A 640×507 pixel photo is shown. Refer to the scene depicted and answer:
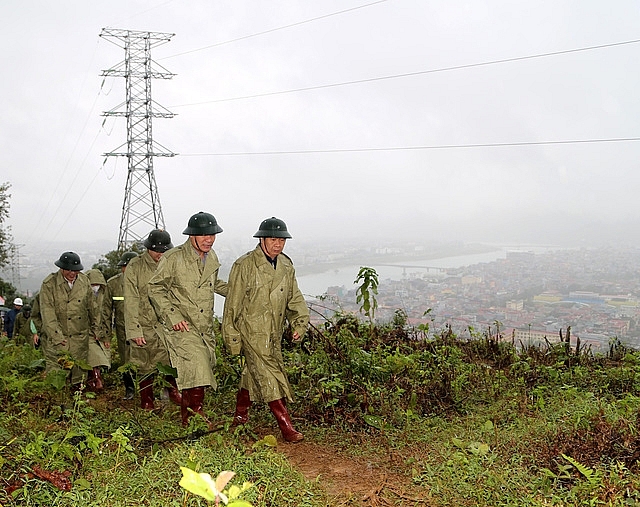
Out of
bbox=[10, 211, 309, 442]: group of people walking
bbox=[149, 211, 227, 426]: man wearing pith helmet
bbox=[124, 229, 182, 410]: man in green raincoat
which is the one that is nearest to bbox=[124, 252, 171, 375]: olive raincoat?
bbox=[124, 229, 182, 410]: man in green raincoat

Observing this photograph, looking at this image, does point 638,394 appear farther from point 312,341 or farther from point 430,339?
point 312,341

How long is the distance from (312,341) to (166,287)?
2.91 metres

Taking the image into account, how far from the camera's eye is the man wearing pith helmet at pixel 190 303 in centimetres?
558

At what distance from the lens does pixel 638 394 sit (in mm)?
6449

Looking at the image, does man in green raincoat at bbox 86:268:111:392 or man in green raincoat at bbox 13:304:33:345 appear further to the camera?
man in green raincoat at bbox 13:304:33:345

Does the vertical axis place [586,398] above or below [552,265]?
below

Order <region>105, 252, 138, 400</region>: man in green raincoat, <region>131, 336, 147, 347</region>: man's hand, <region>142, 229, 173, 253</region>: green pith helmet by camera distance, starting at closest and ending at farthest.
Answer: <region>131, 336, 147, 347</region>: man's hand
<region>142, 229, 173, 253</region>: green pith helmet
<region>105, 252, 138, 400</region>: man in green raincoat

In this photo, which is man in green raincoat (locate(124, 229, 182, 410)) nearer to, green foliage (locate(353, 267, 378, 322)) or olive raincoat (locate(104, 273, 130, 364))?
olive raincoat (locate(104, 273, 130, 364))

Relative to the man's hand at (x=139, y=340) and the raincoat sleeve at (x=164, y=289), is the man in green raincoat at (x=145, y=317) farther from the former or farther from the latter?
the raincoat sleeve at (x=164, y=289)

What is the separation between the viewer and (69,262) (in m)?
7.44

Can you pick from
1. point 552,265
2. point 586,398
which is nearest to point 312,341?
point 586,398

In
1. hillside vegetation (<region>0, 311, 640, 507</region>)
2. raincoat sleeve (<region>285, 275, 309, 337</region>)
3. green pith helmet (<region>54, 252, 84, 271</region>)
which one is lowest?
hillside vegetation (<region>0, 311, 640, 507</region>)

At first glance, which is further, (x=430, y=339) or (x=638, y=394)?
(x=430, y=339)

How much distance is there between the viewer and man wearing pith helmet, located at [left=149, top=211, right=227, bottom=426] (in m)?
5.58
